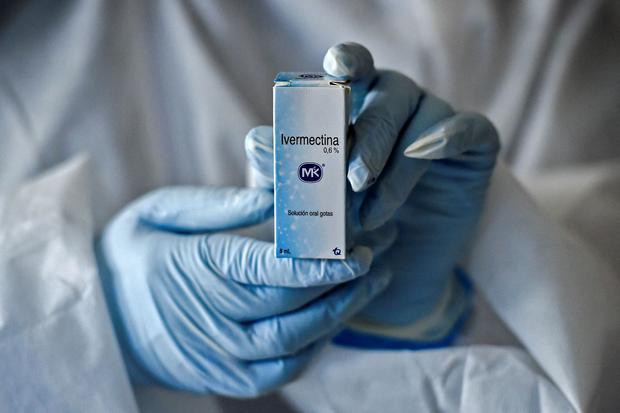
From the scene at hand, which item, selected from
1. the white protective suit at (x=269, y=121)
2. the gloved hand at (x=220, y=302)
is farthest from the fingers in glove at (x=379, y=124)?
the white protective suit at (x=269, y=121)

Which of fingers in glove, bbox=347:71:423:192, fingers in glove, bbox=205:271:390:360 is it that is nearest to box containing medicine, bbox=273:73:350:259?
fingers in glove, bbox=347:71:423:192

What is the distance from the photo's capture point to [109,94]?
1054 mm

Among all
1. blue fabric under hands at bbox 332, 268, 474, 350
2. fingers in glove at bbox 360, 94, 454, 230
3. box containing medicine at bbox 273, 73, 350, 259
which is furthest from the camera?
blue fabric under hands at bbox 332, 268, 474, 350

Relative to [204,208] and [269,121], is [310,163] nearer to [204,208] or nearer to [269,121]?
[204,208]

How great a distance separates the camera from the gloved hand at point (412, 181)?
0.69 metres

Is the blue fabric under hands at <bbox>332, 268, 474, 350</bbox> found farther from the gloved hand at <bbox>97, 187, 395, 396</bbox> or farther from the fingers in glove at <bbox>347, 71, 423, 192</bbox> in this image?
the fingers in glove at <bbox>347, 71, 423, 192</bbox>

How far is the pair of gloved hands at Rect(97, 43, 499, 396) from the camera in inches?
27.8

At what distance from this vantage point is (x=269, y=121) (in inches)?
44.7

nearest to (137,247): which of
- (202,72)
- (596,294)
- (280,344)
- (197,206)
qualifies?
(197,206)

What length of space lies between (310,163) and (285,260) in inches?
5.3

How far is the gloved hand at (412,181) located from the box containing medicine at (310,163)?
0.03 meters

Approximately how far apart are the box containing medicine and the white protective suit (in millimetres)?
256

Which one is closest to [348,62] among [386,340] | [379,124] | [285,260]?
[379,124]

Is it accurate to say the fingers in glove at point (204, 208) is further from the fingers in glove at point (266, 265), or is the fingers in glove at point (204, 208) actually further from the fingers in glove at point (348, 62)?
the fingers in glove at point (348, 62)
